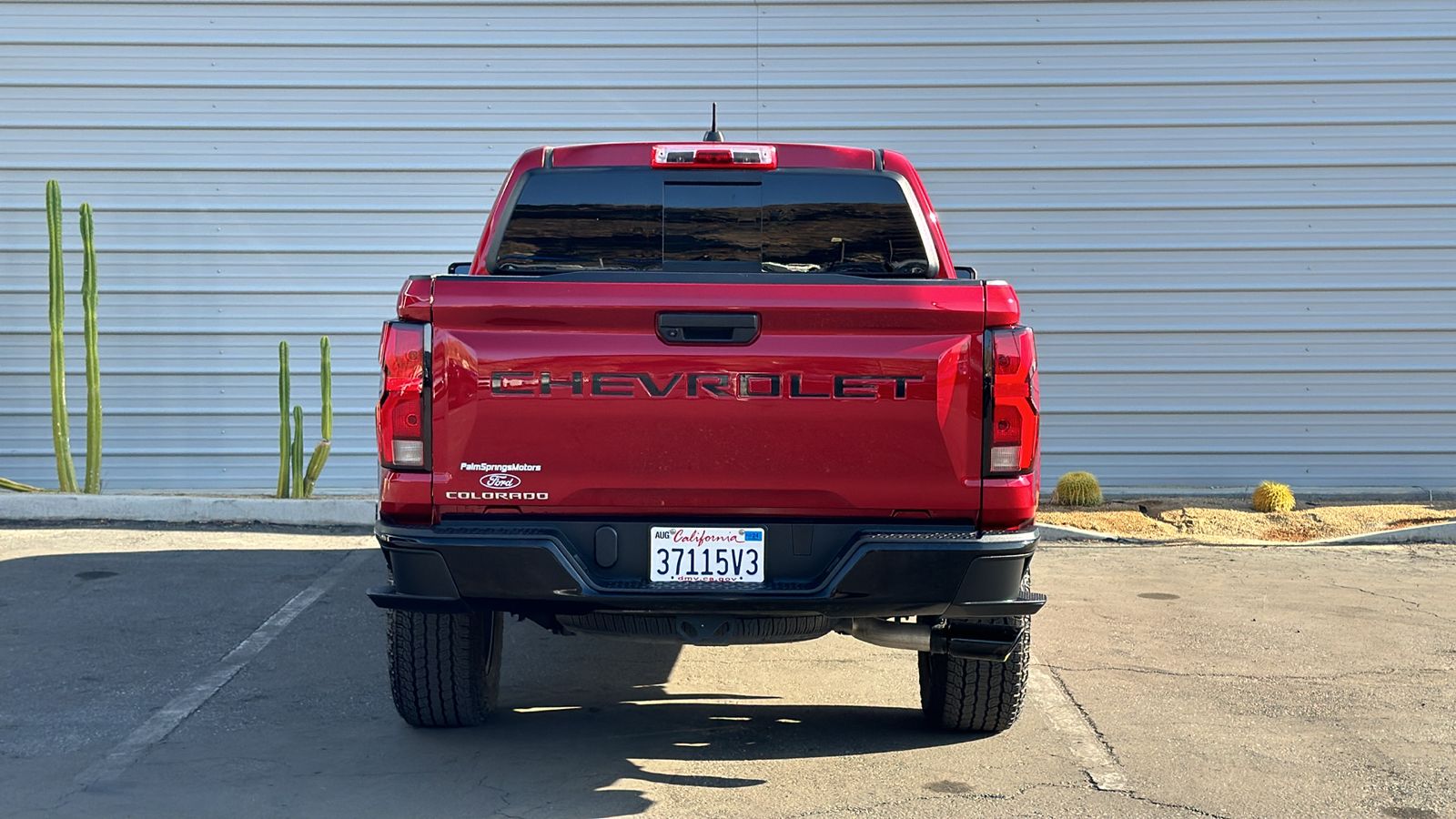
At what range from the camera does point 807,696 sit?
201 inches

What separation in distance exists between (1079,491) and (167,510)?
6114 mm

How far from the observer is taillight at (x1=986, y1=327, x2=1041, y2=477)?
384 centimetres

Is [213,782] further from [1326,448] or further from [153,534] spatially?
[1326,448]

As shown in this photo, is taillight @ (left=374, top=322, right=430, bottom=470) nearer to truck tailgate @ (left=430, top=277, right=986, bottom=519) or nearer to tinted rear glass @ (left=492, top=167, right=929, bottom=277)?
truck tailgate @ (left=430, top=277, right=986, bottom=519)

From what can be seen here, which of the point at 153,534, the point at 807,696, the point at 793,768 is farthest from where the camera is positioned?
the point at 153,534

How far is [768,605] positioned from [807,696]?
138 cm

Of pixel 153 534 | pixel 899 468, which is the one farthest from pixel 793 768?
pixel 153 534

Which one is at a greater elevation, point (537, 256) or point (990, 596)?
point (537, 256)

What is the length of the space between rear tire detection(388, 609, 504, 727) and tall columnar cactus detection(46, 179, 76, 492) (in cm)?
591

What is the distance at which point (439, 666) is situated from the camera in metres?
4.46

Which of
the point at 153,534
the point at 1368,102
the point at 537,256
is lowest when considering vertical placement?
the point at 153,534

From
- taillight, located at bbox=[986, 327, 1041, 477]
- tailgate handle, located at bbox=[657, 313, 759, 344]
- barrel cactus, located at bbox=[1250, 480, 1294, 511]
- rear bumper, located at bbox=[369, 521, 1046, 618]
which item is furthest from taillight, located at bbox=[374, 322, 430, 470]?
barrel cactus, located at bbox=[1250, 480, 1294, 511]

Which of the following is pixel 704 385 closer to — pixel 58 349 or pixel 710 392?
pixel 710 392

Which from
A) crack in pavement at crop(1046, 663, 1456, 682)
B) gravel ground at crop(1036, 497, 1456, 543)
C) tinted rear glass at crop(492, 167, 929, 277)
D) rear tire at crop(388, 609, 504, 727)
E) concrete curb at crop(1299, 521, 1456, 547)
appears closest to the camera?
rear tire at crop(388, 609, 504, 727)
